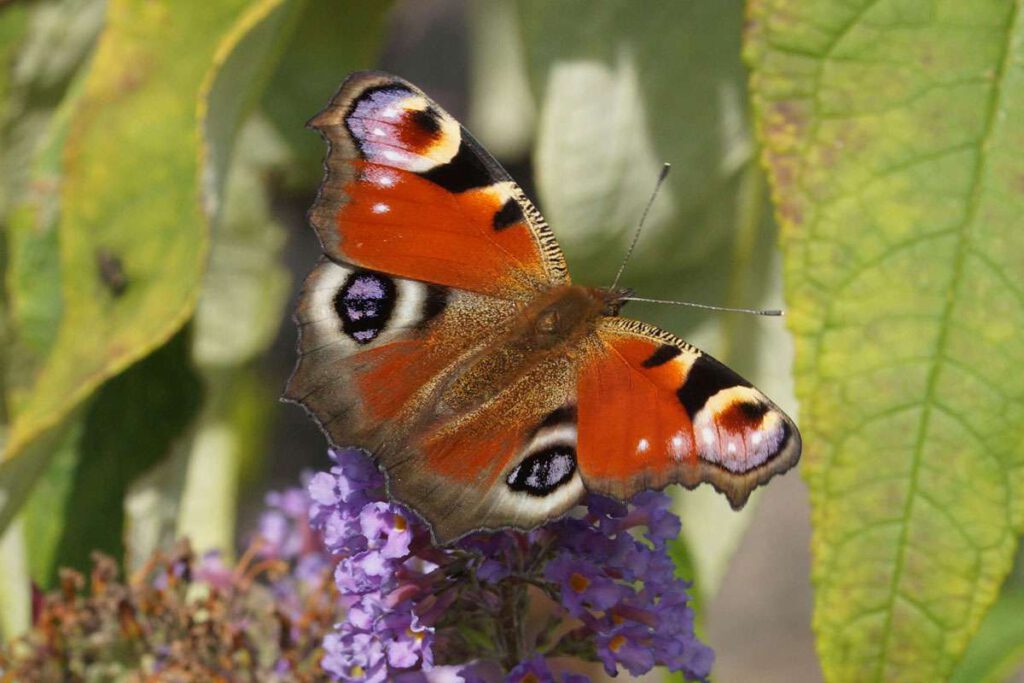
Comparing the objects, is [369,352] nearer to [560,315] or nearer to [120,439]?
[560,315]

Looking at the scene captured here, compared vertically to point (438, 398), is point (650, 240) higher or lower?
lower

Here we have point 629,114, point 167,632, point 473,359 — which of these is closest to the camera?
point 473,359

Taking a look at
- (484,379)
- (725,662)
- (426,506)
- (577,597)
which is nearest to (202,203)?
(484,379)

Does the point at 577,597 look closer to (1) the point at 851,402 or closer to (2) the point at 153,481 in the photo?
(1) the point at 851,402

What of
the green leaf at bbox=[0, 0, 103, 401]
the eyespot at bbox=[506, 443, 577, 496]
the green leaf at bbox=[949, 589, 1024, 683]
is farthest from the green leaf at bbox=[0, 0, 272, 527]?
the green leaf at bbox=[949, 589, 1024, 683]

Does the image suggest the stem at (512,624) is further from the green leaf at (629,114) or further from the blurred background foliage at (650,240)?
the green leaf at (629,114)

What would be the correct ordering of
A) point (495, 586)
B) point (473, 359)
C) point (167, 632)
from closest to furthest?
1. point (495, 586)
2. point (473, 359)
3. point (167, 632)

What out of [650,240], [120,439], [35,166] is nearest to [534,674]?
[650,240]
